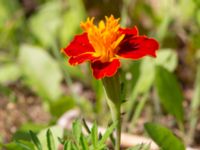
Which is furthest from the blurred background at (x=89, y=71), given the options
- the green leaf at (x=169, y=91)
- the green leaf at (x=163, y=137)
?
the green leaf at (x=163, y=137)

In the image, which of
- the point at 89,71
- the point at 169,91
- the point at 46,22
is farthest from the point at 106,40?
the point at 46,22

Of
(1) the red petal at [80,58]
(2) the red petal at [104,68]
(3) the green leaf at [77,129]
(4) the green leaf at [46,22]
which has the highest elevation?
(4) the green leaf at [46,22]

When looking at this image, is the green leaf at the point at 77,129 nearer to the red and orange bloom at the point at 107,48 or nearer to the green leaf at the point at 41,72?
the red and orange bloom at the point at 107,48

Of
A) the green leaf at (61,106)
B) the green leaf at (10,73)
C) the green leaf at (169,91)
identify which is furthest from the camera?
the green leaf at (10,73)

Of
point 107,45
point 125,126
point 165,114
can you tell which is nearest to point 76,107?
point 125,126

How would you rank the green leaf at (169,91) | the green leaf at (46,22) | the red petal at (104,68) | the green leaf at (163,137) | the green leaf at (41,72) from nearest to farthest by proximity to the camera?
the red petal at (104,68), the green leaf at (163,137), the green leaf at (169,91), the green leaf at (41,72), the green leaf at (46,22)

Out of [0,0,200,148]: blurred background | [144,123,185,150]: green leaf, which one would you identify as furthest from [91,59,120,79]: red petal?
[0,0,200,148]: blurred background
